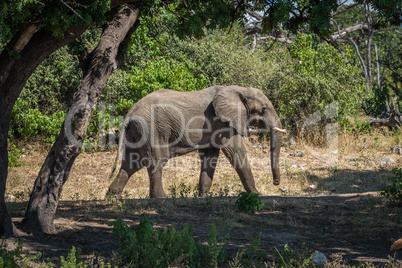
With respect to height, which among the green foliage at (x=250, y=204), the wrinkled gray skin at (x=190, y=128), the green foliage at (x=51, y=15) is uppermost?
the green foliage at (x=51, y=15)

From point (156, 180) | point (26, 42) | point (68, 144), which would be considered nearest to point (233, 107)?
point (156, 180)

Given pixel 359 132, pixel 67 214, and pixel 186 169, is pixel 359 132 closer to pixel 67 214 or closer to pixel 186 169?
pixel 186 169

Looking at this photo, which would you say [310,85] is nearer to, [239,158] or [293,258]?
[239,158]

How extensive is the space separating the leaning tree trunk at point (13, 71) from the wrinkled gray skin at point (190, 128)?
392 cm

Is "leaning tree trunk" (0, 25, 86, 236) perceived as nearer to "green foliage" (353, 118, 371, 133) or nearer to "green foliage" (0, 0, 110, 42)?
"green foliage" (0, 0, 110, 42)

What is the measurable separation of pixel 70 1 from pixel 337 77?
12.4 metres

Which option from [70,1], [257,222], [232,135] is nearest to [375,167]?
[232,135]

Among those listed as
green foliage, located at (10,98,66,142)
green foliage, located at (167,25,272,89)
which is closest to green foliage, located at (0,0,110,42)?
green foliage, located at (10,98,66,142)

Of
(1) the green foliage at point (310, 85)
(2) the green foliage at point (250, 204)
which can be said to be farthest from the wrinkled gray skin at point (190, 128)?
(1) the green foliage at point (310, 85)

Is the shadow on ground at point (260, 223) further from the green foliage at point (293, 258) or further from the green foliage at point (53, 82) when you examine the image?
the green foliage at point (53, 82)

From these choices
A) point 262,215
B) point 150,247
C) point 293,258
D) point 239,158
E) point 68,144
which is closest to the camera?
point 150,247

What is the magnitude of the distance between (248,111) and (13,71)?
5640 millimetres

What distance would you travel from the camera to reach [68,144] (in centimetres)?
559

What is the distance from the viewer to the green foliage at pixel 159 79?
13.9 meters
